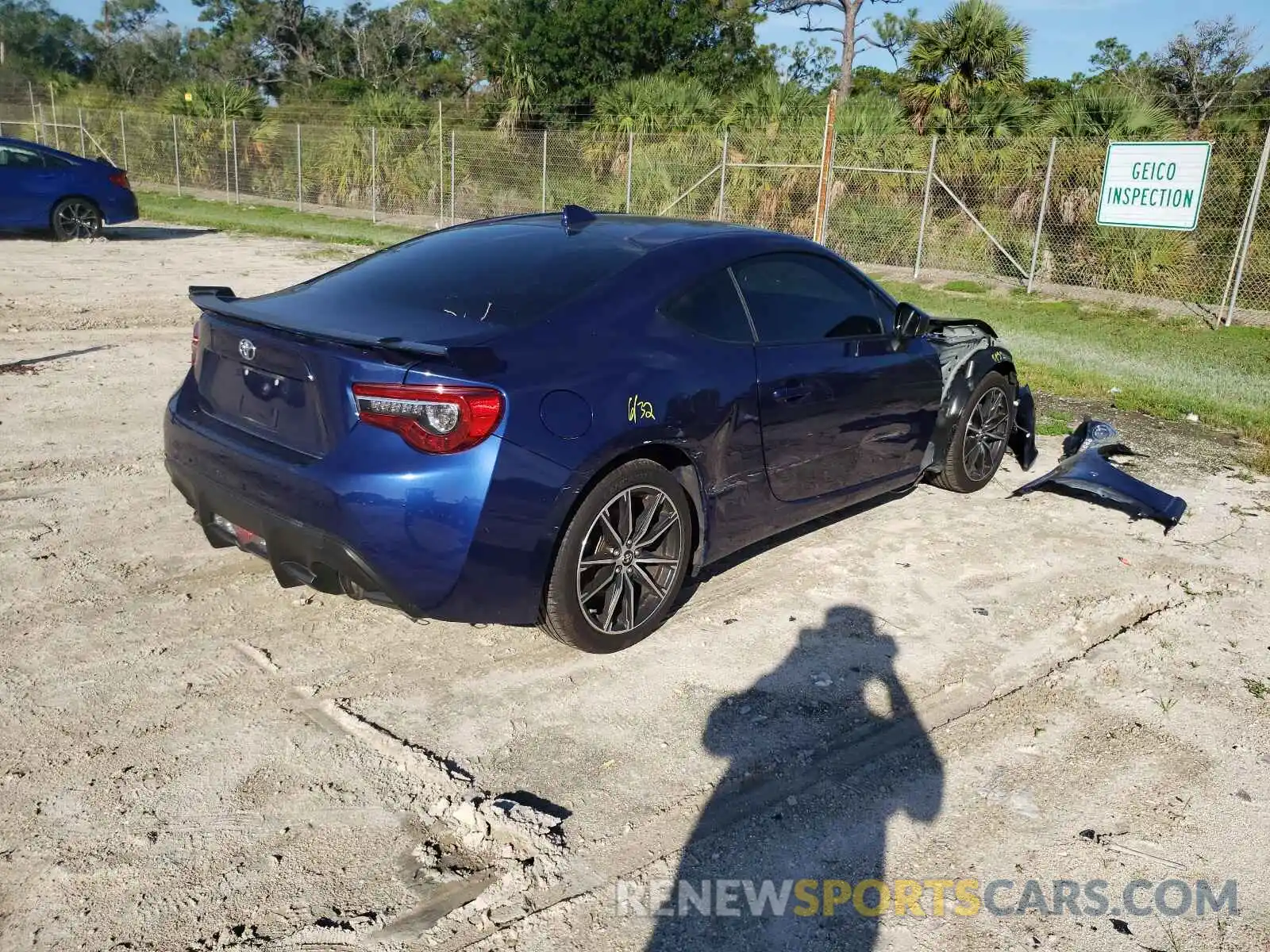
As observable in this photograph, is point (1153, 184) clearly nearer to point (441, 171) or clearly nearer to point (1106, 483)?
point (1106, 483)

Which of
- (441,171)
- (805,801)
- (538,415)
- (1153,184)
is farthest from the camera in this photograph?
(441,171)

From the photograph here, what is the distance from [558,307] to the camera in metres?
3.80

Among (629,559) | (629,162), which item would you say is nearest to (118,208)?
(629,162)

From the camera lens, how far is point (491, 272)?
4117 mm

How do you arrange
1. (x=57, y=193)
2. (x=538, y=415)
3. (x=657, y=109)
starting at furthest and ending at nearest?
(x=657, y=109) → (x=57, y=193) → (x=538, y=415)

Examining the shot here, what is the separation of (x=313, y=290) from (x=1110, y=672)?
3.48 m

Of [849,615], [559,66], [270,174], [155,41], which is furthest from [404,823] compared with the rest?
[155,41]

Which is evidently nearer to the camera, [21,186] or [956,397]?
[956,397]

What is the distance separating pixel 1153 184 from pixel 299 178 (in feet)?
66.3

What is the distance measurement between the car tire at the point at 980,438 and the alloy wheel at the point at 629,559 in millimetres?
2441

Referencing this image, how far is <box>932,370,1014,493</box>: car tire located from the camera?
230 inches

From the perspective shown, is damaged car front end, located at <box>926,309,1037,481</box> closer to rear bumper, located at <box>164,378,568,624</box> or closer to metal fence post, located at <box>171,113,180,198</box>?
rear bumper, located at <box>164,378,568,624</box>

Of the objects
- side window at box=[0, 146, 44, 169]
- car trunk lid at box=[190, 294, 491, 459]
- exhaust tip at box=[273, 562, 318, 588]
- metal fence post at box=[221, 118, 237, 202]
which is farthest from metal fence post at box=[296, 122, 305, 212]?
exhaust tip at box=[273, 562, 318, 588]

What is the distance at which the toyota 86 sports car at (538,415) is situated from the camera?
3.34 m
